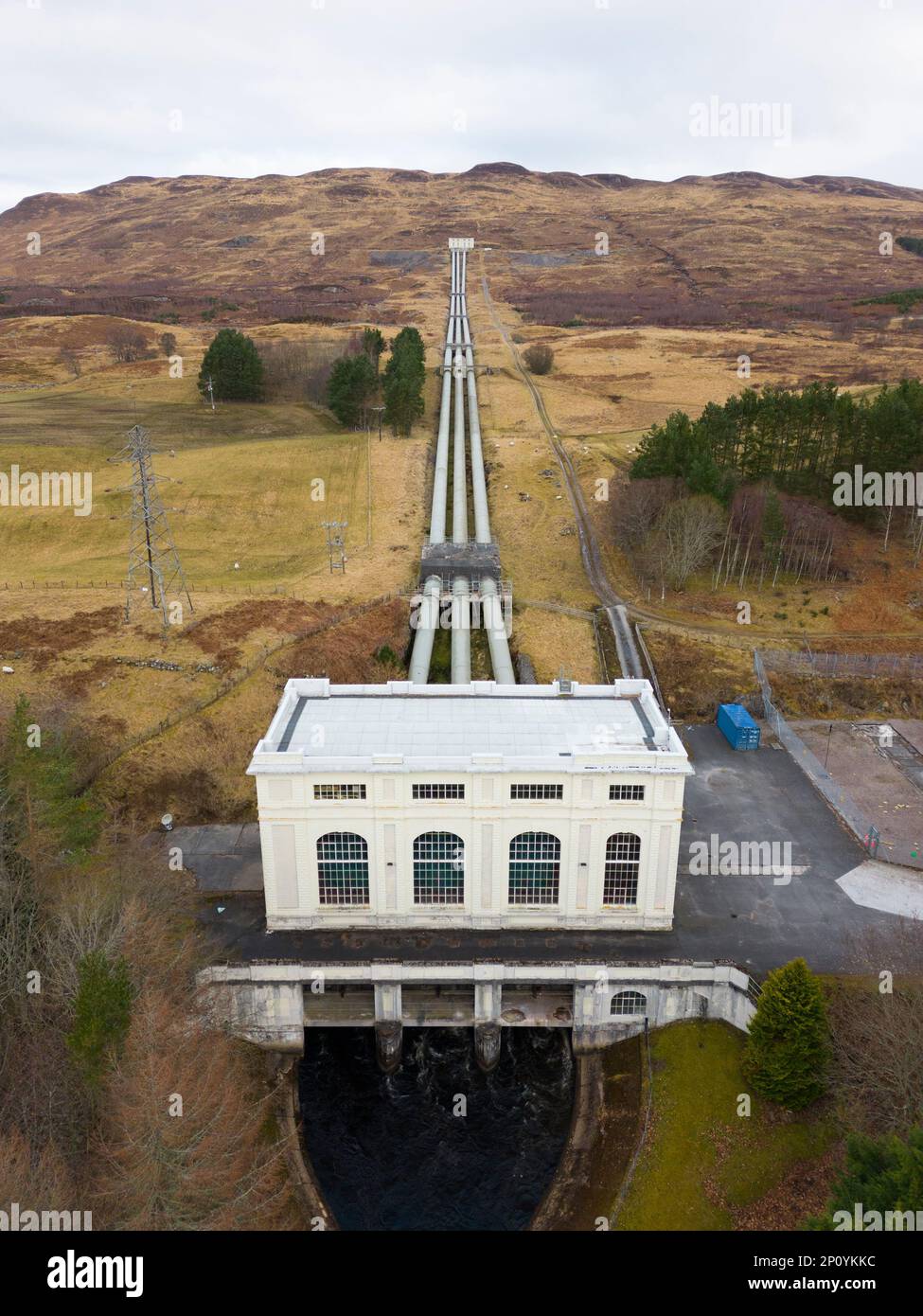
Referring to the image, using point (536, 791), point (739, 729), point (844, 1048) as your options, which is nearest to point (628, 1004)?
point (844, 1048)

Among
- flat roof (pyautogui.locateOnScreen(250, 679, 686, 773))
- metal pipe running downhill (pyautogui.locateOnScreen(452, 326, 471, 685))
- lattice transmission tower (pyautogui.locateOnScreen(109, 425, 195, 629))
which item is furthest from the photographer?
metal pipe running downhill (pyautogui.locateOnScreen(452, 326, 471, 685))

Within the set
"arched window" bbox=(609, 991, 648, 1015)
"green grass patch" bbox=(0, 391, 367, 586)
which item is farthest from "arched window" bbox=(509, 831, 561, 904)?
"green grass patch" bbox=(0, 391, 367, 586)

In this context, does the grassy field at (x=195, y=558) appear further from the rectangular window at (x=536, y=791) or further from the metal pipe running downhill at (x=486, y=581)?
the rectangular window at (x=536, y=791)

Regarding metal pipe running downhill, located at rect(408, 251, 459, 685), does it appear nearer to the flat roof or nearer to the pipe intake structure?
the pipe intake structure

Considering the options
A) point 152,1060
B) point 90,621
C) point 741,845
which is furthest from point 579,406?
point 152,1060

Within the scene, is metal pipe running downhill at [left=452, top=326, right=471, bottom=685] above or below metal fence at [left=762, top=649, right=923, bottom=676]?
above

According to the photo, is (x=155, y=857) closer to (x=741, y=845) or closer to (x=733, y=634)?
(x=741, y=845)
